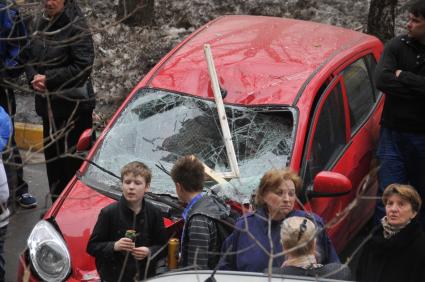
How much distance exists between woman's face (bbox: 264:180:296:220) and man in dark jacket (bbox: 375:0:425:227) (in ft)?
5.99

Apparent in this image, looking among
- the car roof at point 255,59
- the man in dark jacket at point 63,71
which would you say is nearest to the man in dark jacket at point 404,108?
the car roof at point 255,59

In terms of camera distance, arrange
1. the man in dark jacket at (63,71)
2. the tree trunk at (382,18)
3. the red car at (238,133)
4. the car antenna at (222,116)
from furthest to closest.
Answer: the tree trunk at (382,18)
the man in dark jacket at (63,71)
the car antenna at (222,116)
the red car at (238,133)

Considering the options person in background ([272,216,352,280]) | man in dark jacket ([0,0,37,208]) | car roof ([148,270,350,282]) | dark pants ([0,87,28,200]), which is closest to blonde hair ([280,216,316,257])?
person in background ([272,216,352,280])

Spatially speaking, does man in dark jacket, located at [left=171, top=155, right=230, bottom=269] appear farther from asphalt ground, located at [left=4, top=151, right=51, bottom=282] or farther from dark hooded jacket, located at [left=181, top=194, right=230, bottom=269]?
asphalt ground, located at [left=4, top=151, right=51, bottom=282]

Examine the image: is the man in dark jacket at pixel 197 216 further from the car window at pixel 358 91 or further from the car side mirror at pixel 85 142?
the car window at pixel 358 91

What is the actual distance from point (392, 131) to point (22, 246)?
10.3 feet

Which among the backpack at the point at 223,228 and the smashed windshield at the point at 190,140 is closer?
the backpack at the point at 223,228

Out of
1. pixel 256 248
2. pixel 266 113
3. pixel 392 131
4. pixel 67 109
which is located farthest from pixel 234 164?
pixel 67 109

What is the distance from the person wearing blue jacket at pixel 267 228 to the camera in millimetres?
4672

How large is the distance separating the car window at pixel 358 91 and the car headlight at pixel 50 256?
7.97 ft

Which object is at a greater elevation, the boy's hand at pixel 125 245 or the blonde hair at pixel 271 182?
the blonde hair at pixel 271 182

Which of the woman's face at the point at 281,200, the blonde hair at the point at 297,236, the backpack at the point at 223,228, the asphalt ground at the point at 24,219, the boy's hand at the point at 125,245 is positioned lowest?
the asphalt ground at the point at 24,219

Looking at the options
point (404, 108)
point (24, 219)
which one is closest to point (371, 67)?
point (404, 108)

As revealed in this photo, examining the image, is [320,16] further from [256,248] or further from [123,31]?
[256,248]
